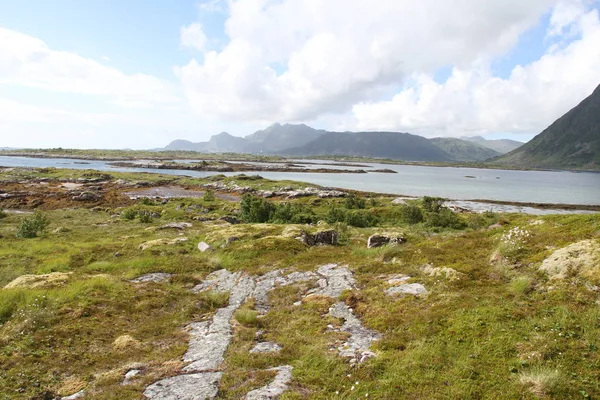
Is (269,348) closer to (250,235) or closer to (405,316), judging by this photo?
(405,316)

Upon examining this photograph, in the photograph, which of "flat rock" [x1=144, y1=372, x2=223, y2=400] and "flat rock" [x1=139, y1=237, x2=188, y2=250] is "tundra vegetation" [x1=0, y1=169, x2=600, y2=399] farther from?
"flat rock" [x1=139, y1=237, x2=188, y2=250]

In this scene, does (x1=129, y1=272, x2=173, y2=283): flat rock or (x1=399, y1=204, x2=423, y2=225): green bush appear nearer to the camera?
(x1=129, y1=272, x2=173, y2=283): flat rock

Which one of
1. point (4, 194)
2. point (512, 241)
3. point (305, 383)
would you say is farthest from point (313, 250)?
point (4, 194)

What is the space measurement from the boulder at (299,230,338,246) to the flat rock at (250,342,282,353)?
17.4 metres

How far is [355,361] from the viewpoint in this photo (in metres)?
10.3

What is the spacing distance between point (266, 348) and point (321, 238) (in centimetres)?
1921

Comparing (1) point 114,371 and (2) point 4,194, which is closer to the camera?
(1) point 114,371

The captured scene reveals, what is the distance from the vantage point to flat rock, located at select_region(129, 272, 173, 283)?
21.2 meters

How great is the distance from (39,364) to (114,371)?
276cm

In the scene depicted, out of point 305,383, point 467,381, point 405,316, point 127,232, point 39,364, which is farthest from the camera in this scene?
point 127,232

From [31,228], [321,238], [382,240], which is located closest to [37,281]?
[321,238]

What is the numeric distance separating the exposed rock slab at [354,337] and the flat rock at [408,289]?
7.73ft

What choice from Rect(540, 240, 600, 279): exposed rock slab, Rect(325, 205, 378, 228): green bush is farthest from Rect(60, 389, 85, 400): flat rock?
Rect(325, 205, 378, 228): green bush

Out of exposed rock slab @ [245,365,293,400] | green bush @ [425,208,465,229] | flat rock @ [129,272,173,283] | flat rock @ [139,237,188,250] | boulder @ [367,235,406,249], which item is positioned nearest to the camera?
exposed rock slab @ [245,365,293,400]
